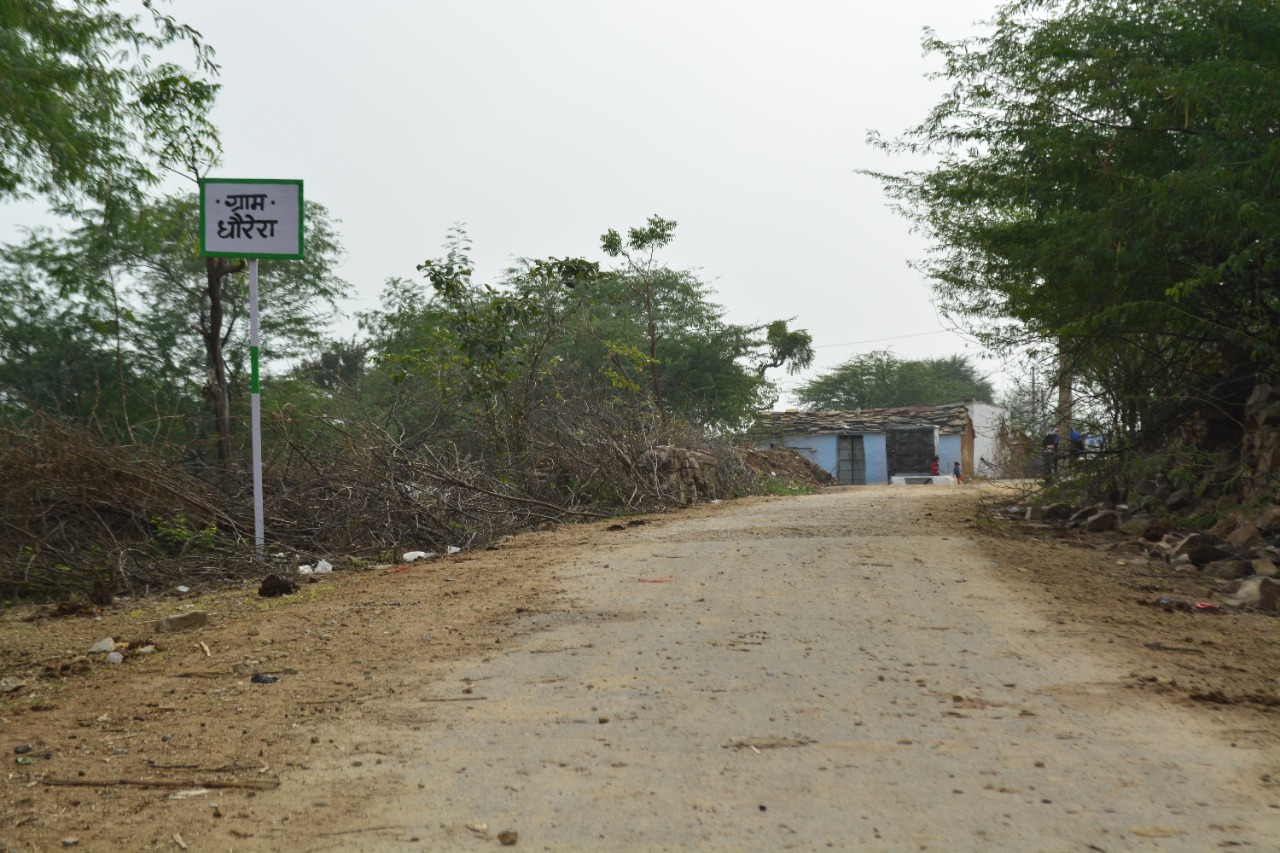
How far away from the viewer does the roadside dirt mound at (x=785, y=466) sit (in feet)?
102

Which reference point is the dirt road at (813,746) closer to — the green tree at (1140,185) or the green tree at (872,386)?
the green tree at (1140,185)

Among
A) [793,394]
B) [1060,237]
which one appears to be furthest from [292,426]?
[793,394]

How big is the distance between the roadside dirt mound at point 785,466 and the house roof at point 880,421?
5.58 m

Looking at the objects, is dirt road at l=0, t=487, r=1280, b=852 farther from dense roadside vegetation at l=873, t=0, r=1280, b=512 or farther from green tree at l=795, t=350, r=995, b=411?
green tree at l=795, t=350, r=995, b=411

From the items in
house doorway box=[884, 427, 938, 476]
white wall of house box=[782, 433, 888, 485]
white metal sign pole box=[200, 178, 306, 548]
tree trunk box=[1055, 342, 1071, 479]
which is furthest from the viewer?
white wall of house box=[782, 433, 888, 485]

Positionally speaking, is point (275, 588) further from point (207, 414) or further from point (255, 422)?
point (207, 414)

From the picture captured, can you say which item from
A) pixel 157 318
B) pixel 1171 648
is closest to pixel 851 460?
pixel 157 318

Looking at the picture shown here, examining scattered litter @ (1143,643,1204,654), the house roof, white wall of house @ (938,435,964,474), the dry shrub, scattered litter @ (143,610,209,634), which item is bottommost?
scattered litter @ (1143,643,1204,654)

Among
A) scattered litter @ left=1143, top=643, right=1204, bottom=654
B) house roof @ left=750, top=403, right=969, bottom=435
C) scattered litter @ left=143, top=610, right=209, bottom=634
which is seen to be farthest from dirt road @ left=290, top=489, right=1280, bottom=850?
house roof @ left=750, top=403, right=969, bottom=435

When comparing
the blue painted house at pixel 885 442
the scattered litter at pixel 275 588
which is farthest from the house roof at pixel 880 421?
the scattered litter at pixel 275 588

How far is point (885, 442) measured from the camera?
4688cm

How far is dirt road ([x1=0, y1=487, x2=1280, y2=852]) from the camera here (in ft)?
9.53

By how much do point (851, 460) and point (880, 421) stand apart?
2222mm

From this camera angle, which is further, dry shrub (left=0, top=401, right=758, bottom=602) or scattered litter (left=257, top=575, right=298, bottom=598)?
dry shrub (left=0, top=401, right=758, bottom=602)
